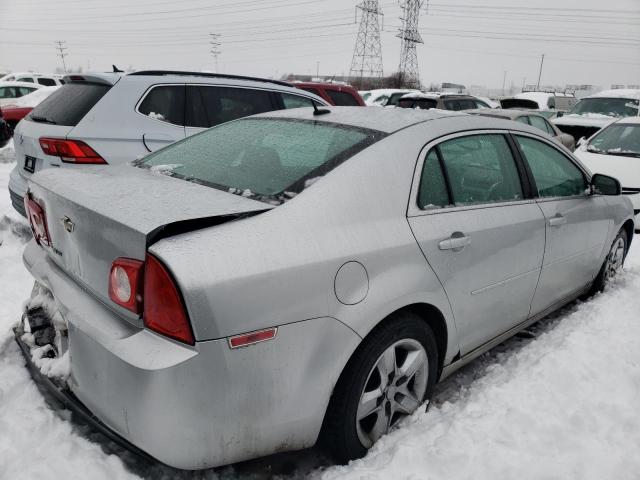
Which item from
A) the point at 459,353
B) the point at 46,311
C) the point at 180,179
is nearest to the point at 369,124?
the point at 180,179

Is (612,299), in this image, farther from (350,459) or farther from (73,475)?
(73,475)

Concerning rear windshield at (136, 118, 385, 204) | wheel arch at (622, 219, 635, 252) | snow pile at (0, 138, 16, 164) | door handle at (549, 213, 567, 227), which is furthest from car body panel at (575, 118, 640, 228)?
snow pile at (0, 138, 16, 164)

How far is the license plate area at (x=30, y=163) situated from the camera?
4551 mm

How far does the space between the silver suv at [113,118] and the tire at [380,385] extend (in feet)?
10.0

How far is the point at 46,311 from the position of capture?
2379 millimetres

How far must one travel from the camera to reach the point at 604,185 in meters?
3.71

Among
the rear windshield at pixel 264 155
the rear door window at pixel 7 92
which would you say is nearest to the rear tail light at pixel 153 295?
the rear windshield at pixel 264 155

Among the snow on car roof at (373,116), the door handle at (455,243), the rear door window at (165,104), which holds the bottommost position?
the door handle at (455,243)

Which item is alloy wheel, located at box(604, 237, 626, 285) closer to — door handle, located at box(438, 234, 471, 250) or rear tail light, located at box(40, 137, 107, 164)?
door handle, located at box(438, 234, 471, 250)

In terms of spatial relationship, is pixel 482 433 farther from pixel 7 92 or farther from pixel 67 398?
pixel 7 92

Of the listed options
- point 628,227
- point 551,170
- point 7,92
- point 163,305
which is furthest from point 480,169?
point 7,92

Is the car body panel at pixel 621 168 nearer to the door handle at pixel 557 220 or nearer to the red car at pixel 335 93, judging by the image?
the red car at pixel 335 93

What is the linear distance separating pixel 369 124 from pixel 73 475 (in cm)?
196

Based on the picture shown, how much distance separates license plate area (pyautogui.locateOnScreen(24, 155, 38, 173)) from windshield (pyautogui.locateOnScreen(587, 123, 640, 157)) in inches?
288
